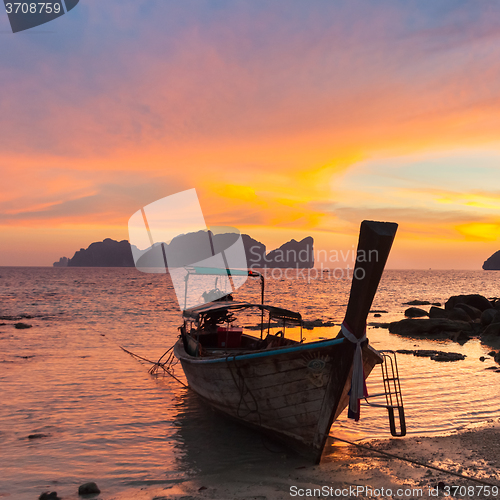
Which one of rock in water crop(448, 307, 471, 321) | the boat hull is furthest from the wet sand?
rock in water crop(448, 307, 471, 321)

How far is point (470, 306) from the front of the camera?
34594 mm

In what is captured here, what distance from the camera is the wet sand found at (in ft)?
21.9

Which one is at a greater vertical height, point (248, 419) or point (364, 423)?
point (248, 419)

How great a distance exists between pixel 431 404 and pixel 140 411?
8.73 metres

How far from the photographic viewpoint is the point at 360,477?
719 cm

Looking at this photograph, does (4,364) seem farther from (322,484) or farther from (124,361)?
(322,484)

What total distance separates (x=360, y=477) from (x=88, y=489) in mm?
4942

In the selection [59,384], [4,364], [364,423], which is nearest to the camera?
[364,423]

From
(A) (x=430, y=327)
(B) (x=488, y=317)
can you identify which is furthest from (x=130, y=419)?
(B) (x=488, y=317)

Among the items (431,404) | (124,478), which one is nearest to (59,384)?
(124,478)

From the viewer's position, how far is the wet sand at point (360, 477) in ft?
21.9

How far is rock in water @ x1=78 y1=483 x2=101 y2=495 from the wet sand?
0.47 metres

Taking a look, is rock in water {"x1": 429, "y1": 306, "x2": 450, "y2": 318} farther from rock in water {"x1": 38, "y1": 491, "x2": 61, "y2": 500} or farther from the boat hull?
rock in water {"x1": 38, "y1": 491, "x2": 61, "y2": 500}

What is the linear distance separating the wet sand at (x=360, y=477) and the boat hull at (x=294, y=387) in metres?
0.72
